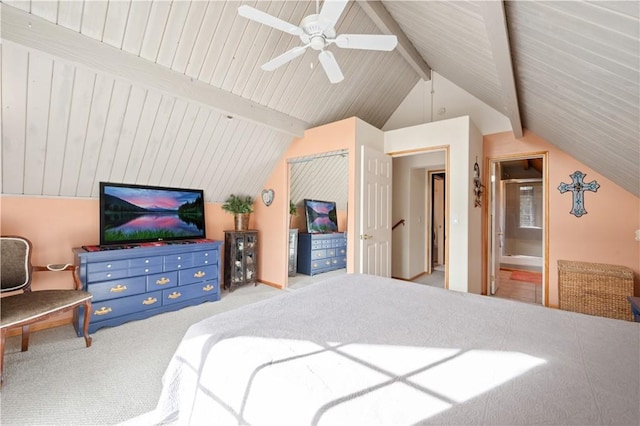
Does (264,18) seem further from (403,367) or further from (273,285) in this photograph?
(273,285)

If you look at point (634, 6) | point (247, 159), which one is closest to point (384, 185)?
point (247, 159)

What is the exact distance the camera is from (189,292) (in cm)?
354

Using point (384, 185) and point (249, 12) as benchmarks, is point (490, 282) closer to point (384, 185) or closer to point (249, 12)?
point (384, 185)

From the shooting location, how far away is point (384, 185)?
397 cm

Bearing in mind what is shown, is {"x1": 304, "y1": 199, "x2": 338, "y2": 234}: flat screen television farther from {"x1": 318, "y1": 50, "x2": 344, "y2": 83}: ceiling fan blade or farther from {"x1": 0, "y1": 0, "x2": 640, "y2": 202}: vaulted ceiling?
{"x1": 318, "y1": 50, "x2": 344, "y2": 83}: ceiling fan blade

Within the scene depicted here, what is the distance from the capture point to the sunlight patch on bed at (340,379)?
0.75 meters

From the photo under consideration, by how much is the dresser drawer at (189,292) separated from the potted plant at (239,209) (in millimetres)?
1001

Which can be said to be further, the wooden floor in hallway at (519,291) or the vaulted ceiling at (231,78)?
the wooden floor in hallway at (519,291)

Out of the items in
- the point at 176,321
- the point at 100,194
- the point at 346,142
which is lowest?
the point at 176,321

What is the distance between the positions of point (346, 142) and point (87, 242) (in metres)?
3.33

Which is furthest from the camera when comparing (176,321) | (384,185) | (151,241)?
(384,185)

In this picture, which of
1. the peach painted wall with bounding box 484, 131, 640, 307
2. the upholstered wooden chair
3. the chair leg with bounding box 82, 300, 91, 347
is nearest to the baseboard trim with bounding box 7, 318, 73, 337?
the upholstered wooden chair

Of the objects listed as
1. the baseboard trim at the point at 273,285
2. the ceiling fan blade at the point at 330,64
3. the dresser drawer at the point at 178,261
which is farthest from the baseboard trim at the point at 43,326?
the ceiling fan blade at the point at 330,64

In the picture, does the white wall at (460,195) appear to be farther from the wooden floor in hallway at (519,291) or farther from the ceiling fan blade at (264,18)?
the ceiling fan blade at (264,18)
